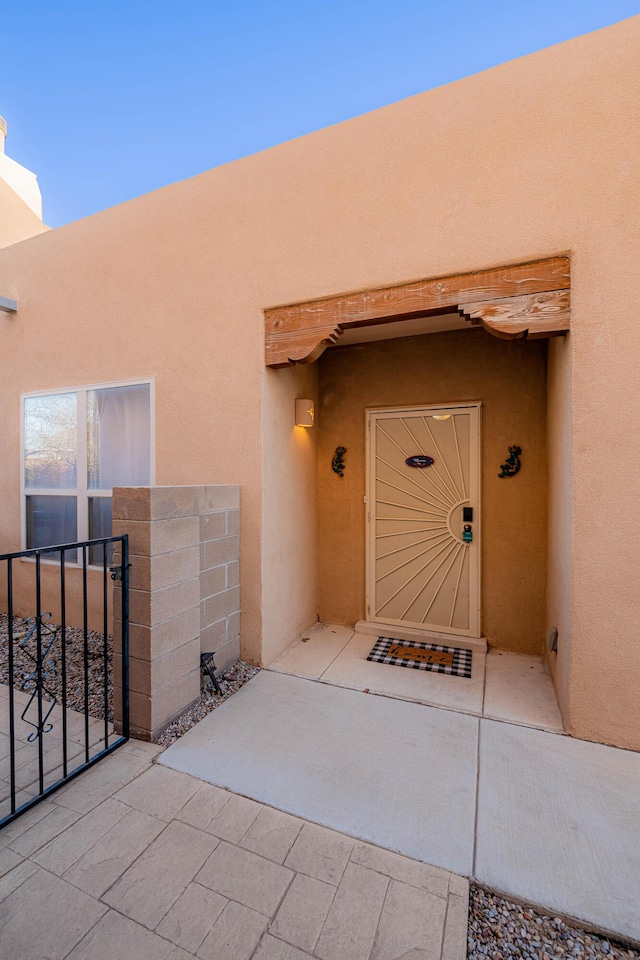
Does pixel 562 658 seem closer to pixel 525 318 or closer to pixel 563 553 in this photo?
pixel 563 553

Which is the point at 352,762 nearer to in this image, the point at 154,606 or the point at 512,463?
the point at 154,606

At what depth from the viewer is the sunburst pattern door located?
12.3 ft

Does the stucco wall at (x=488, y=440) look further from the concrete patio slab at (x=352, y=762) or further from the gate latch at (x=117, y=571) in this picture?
the gate latch at (x=117, y=571)

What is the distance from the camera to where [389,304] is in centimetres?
284

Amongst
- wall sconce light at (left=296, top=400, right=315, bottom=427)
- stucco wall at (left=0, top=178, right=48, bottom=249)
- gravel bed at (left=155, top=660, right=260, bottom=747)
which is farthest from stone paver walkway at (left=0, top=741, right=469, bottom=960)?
stucco wall at (left=0, top=178, right=48, bottom=249)

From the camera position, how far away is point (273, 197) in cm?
319

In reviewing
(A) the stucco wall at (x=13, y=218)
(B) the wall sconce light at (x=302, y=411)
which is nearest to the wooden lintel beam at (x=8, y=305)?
(A) the stucco wall at (x=13, y=218)

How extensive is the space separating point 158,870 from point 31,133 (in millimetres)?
10186

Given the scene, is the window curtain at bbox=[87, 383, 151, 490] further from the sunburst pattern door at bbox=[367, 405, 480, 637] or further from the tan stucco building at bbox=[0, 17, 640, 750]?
the sunburst pattern door at bbox=[367, 405, 480, 637]

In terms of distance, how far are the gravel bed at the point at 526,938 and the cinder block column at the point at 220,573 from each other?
2.06 metres

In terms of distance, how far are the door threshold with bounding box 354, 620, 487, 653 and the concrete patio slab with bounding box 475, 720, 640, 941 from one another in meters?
1.18

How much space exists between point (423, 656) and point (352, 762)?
4.90 feet

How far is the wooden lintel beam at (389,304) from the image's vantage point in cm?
249

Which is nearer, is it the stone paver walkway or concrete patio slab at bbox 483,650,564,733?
the stone paver walkway
